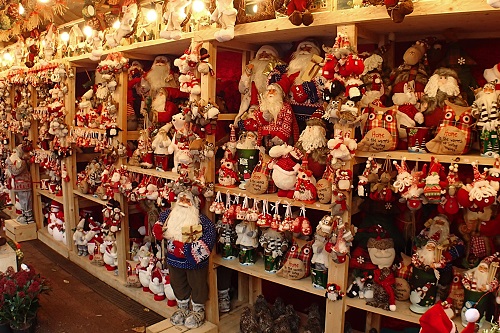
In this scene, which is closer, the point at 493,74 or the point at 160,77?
the point at 493,74

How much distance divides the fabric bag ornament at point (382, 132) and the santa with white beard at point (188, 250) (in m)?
1.09

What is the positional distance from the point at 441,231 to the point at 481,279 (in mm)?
262

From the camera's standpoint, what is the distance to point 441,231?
82.7 inches

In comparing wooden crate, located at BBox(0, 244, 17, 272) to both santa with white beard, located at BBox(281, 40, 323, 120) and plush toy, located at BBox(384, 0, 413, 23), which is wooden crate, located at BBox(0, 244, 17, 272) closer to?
santa with white beard, located at BBox(281, 40, 323, 120)

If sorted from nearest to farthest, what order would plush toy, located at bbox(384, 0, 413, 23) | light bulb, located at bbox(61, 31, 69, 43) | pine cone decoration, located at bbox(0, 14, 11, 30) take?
plush toy, located at bbox(384, 0, 413, 23) < light bulb, located at bbox(61, 31, 69, 43) < pine cone decoration, located at bbox(0, 14, 11, 30)

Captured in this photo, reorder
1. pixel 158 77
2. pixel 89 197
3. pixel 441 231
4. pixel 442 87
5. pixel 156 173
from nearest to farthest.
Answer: pixel 442 87
pixel 441 231
pixel 156 173
pixel 158 77
pixel 89 197

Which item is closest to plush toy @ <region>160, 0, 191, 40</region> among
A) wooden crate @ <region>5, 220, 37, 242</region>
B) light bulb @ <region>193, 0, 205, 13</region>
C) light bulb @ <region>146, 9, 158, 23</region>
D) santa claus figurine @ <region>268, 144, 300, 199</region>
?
light bulb @ <region>193, 0, 205, 13</region>

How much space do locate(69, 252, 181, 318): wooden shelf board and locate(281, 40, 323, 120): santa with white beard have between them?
1642mm

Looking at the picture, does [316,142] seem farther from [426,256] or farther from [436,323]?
[436,323]

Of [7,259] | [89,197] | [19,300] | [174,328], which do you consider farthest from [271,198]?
[89,197]

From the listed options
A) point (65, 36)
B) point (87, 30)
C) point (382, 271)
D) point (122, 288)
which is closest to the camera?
point (382, 271)

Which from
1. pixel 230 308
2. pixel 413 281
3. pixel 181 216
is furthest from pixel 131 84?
pixel 413 281

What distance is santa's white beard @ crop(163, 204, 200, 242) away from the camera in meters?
2.63

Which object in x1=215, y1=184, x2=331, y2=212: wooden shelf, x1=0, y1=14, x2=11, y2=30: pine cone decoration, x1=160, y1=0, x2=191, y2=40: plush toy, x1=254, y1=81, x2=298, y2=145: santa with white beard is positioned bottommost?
x1=215, y1=184, x2=331, y2=212: wooden shelf
